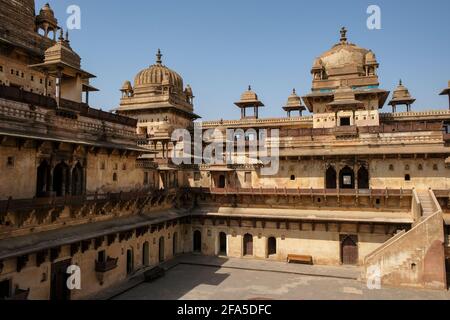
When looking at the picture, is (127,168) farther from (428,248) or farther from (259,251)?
(428,248)

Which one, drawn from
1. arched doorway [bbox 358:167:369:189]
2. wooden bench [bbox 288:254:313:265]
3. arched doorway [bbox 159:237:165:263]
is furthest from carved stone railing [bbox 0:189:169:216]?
arched doorway [bbox 358:167:369:189]

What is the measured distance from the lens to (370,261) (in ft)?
69.7

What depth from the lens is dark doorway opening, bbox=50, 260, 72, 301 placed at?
17.2 metres

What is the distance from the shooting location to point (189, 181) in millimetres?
33062

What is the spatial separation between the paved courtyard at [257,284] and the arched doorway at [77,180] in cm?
604

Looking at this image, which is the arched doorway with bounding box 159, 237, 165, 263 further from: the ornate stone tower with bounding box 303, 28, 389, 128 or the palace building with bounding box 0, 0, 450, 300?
the ornate stone tower with bounding box 303, 28, 389, 128

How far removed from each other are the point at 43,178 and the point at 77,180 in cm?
223

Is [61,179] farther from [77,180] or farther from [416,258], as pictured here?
[416,258]

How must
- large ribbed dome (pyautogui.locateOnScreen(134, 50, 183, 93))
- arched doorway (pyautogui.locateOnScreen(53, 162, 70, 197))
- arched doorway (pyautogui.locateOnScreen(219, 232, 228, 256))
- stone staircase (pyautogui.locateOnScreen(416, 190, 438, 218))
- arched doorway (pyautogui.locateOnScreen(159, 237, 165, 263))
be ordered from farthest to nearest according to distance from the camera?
large ribbed dome (pyautogui.locateOnScreen(134, 50, 183, 93)) < arched doorway (pyautogui.locateOnScreen(219, 232, 228, 256)) < arched doorway (pyautogui.locateOnScreen(159, 237, 165, 263)) < stone staircase (pyautogui.locateOnScreen(416, 190, 438, 218)) < arched doorway (pyautogui.locateOnScreen(53, 162, 70, 197))

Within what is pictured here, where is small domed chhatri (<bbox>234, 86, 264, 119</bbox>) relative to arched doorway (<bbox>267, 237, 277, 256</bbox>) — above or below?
above

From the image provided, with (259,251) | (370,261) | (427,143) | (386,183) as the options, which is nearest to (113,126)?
(259,251)

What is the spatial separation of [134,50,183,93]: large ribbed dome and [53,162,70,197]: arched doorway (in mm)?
19768

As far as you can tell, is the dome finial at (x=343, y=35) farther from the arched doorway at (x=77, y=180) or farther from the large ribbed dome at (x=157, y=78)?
the arched doorway at (x=77, y=180)

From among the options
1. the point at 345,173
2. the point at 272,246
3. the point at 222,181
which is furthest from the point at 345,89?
the point at 272,246
